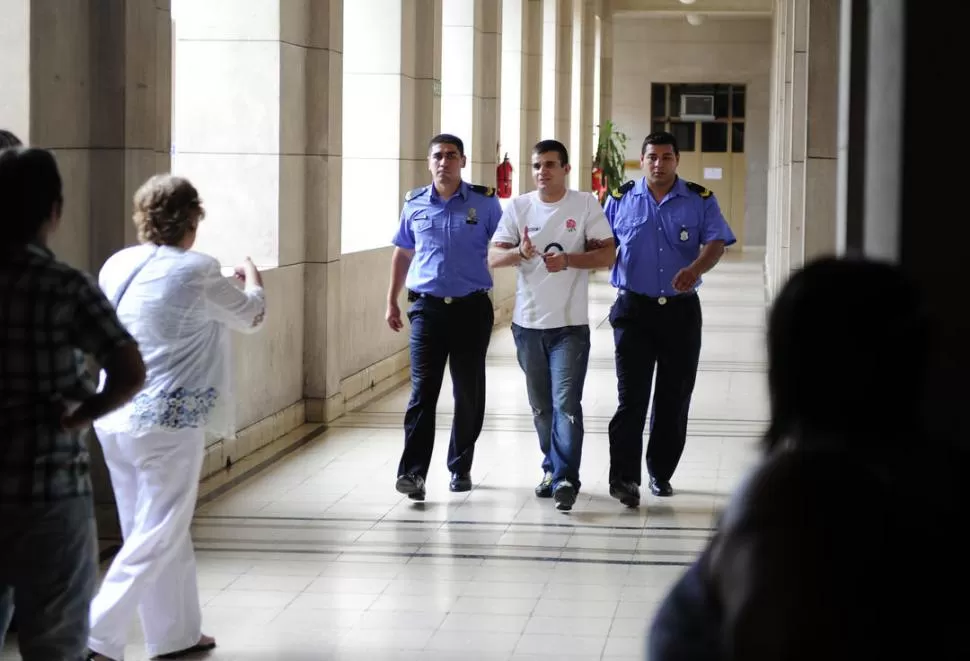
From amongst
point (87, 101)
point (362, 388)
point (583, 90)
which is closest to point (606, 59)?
point (583, 90)

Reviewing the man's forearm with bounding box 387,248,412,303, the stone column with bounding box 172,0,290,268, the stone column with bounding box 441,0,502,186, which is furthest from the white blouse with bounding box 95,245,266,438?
the stone column with bounding box 441,0,502,186

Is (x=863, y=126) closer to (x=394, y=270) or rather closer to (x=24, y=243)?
(x=24, y=243)

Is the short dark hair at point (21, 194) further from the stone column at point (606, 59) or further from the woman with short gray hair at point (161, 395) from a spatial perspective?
the stone column at point (606, 59)

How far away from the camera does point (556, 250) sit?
6586 millimetres

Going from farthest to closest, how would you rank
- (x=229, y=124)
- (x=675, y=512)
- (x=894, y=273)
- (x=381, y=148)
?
(x=381, y=148) → (x=229, y=124) → (x=675, y=512) → (x=894, y=273)

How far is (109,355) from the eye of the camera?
3.11 meters

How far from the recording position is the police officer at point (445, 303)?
22.4 ft

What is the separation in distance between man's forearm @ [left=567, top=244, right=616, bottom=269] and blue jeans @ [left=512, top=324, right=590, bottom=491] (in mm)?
302

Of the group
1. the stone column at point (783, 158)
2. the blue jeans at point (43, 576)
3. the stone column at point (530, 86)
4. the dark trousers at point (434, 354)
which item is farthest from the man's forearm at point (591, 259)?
the stone column at point (530, 86)

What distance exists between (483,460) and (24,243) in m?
5.11

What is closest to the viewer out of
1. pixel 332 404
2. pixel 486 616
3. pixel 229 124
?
pixel 486 616

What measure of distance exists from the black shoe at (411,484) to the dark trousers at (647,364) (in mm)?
867

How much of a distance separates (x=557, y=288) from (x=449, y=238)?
24.4 inches

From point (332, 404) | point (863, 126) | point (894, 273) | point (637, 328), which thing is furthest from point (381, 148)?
point (894, 273)
